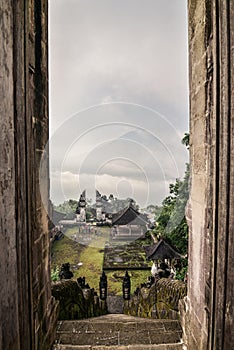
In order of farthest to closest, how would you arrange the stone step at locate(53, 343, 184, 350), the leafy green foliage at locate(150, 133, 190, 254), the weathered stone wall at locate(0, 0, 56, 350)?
the leafy green foliage at locate(150, 133, 190, 254) < the stone step at locate(53, 343, 184, 350) < the weathered stone wall at locate(0, 0, 56, 350)

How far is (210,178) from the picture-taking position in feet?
6.26

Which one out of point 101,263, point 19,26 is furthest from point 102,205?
point 19,26

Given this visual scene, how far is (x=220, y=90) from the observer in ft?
5.56

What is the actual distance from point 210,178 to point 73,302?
88.5 inches

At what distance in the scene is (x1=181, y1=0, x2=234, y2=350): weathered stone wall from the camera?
166 cm

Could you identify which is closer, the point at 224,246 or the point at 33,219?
the point at 224,246

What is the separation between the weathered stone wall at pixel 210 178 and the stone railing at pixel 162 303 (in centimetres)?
63

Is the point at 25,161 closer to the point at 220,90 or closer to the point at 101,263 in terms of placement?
the point at 220,90

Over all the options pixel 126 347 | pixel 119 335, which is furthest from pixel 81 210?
pixel 126 347

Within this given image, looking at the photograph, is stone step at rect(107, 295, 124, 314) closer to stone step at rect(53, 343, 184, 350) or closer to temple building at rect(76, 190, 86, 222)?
stone step at rect(53, 343, 184, 350)

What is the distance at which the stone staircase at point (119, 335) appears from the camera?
2.52m

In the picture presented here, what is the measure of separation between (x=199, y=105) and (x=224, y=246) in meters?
1.08

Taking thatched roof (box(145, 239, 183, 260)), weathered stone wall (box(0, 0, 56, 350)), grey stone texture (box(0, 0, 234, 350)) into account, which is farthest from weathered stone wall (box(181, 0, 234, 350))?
thatched roof (box(145, 239, 183, 260))

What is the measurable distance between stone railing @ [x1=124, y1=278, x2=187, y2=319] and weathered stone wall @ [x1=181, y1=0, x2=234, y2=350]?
631 millimetres
